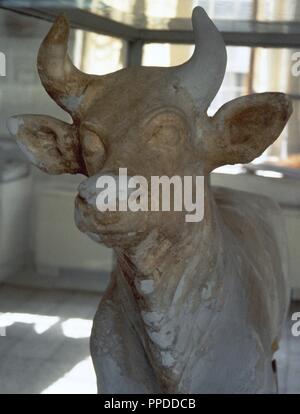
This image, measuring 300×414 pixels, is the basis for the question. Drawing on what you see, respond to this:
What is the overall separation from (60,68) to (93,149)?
0.66ft

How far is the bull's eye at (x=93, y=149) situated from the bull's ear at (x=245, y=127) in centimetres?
21

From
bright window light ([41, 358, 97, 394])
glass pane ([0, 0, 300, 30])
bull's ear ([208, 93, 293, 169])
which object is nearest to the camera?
bull's ear ([208, 93, 293, 169])

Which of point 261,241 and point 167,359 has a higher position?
point 261,241

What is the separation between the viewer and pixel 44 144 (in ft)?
4.68

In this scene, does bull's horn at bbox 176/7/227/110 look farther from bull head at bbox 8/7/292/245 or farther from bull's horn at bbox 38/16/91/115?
bull's horn at bbox 38/16/91/115

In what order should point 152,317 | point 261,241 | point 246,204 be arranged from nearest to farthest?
point 152,317 < point 261,241 < point 246,204

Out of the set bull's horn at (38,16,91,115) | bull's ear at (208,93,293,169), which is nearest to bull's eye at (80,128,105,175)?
bull's horn at (38,16,91,115)

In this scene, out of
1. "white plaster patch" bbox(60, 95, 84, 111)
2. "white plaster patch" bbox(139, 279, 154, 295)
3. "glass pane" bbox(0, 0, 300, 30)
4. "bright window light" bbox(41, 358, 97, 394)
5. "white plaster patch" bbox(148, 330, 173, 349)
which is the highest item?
"glass pane" bbox(0, 0, 300, 30)

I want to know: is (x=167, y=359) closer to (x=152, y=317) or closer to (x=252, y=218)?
(x=152, y=317)

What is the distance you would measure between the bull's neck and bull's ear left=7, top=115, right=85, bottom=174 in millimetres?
228

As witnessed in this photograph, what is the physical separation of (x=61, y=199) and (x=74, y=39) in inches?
31.6

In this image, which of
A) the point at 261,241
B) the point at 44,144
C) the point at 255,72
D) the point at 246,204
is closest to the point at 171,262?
the point at 44,144

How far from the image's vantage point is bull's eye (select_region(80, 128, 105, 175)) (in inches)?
49.4

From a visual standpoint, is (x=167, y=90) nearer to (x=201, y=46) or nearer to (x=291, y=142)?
(x=201, y=46)
